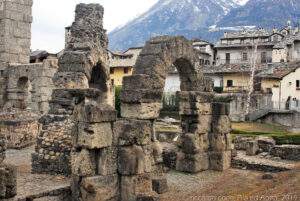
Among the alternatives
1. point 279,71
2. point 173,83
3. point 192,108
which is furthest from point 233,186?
point 173,83

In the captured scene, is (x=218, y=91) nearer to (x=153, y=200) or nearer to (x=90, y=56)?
(x=90, y=56)

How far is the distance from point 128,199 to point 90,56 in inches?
233

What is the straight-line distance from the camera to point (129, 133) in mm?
9422

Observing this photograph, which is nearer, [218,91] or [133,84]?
[133,84]

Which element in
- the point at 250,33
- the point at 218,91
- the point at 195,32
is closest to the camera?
the point at 218,91

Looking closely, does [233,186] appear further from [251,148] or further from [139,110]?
[251,148]

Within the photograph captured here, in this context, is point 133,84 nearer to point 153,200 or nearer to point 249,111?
point 153,200

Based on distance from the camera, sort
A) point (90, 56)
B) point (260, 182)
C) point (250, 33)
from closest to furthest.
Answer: point (260, 182) < point (90, 56) < point (250, 33)

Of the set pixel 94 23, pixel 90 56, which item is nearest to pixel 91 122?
pixel 90 56

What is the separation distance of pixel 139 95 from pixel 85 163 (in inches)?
107

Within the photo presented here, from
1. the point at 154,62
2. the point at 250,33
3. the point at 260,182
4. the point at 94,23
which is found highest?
the point at 250,33

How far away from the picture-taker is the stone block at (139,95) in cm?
1066

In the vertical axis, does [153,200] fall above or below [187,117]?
below

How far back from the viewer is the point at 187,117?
13.9 m
